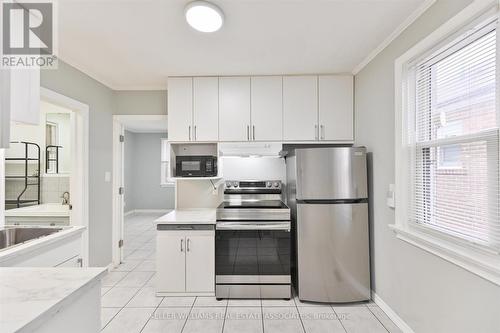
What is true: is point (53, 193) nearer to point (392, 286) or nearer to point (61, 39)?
point (61, 39)

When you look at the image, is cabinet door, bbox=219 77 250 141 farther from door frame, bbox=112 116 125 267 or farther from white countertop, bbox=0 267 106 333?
white countertop, bbox=0 267 106 333

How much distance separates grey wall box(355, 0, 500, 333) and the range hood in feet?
3.18

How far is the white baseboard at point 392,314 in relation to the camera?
211 centimetres

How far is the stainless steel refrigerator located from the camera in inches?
101

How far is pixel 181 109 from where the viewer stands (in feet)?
10.2

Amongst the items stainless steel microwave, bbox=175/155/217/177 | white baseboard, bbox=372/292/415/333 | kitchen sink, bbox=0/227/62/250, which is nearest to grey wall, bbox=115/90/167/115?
stainless steel microwave, bbox=175/155/217/177

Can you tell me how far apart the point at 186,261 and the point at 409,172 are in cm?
224

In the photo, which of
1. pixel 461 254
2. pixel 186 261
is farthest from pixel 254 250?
pixel 461 254

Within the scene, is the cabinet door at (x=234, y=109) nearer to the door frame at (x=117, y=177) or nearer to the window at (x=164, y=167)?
the door frame at (x=117, y=177)

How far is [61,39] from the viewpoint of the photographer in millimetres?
2258

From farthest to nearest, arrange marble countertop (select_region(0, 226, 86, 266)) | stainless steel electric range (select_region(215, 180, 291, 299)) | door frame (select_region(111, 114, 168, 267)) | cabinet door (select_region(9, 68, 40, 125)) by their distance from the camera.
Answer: door frame (select_region(111, 114, 168, 267)), stainless steel electric range (select_region(215, 180, 291, 299)), marble countertop (select_region(0, 226, 86, 266)), cabinet door (select_region(9, 68, 40, 125))

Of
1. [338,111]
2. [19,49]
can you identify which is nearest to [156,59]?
[19,49]

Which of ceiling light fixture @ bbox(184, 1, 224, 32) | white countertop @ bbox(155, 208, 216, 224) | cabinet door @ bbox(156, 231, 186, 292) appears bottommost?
cabinet door @ bbox(156, 231, 186, 292)

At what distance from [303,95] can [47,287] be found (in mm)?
2837
